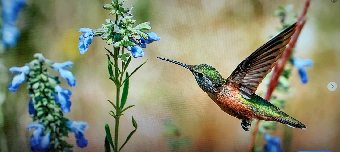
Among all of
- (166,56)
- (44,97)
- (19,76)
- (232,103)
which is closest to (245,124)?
(232,103)

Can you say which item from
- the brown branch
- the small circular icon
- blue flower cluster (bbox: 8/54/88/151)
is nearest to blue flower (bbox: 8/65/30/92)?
blue flower cluster (bbox: 8/54/88/151)

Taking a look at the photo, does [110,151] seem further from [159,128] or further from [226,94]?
[226,94]

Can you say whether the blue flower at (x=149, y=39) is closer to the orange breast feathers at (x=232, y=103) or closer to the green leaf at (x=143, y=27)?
the green leaf at (x=143, y=27)

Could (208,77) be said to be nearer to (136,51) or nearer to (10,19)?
(136,51)

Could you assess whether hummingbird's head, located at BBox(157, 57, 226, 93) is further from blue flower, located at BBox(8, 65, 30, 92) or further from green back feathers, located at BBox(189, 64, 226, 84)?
blue flower, located at BBox(8, 65, 30, 92)

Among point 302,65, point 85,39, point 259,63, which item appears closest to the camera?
point 259,63

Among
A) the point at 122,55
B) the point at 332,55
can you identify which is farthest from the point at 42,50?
the point at 332,55
